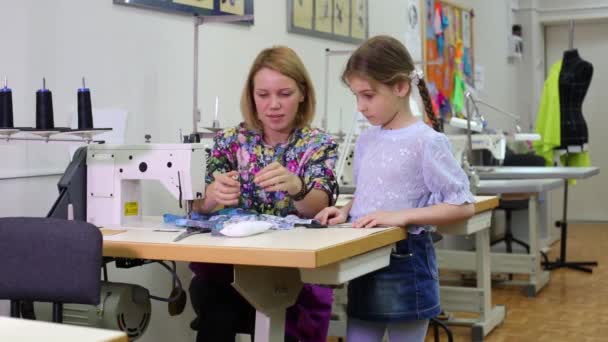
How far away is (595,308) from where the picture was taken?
4.42m

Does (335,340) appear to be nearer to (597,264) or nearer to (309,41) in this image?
(309,41)

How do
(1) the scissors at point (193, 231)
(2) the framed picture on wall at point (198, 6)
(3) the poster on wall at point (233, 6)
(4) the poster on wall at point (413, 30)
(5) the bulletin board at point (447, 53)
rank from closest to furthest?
(1) the scissors at point (193, 231), (2) the framed picture on wall at point (198, 6), (3) the poster on wall at point (233, 6), (4) the poster on wall at point (413, 30), (5) the bulletin board at point (447, 53)

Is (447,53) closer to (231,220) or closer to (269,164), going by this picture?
(269,164)

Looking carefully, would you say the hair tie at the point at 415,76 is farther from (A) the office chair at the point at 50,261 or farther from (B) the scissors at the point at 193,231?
(A) the office chair at the point at 50,261

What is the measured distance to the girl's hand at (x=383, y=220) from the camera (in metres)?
2.01

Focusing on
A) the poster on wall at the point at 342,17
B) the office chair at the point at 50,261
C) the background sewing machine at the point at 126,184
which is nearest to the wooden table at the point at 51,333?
the office chair at the point at 50,261

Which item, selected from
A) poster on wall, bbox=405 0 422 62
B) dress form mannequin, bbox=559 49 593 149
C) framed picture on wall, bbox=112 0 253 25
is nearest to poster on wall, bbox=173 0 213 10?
framed picture on wall, bbox=112 0 253 25

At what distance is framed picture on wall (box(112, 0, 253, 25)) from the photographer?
117 inches

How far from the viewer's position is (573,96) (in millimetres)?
6258

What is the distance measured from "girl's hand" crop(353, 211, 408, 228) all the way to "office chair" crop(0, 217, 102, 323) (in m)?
0.59

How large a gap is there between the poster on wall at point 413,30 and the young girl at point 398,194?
10.8 feet

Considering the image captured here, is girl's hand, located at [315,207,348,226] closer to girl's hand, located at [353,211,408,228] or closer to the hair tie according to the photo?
girl's hand, located at [353,211,408,228]

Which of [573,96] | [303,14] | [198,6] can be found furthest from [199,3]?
[573,96]

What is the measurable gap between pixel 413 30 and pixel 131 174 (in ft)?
11.6
